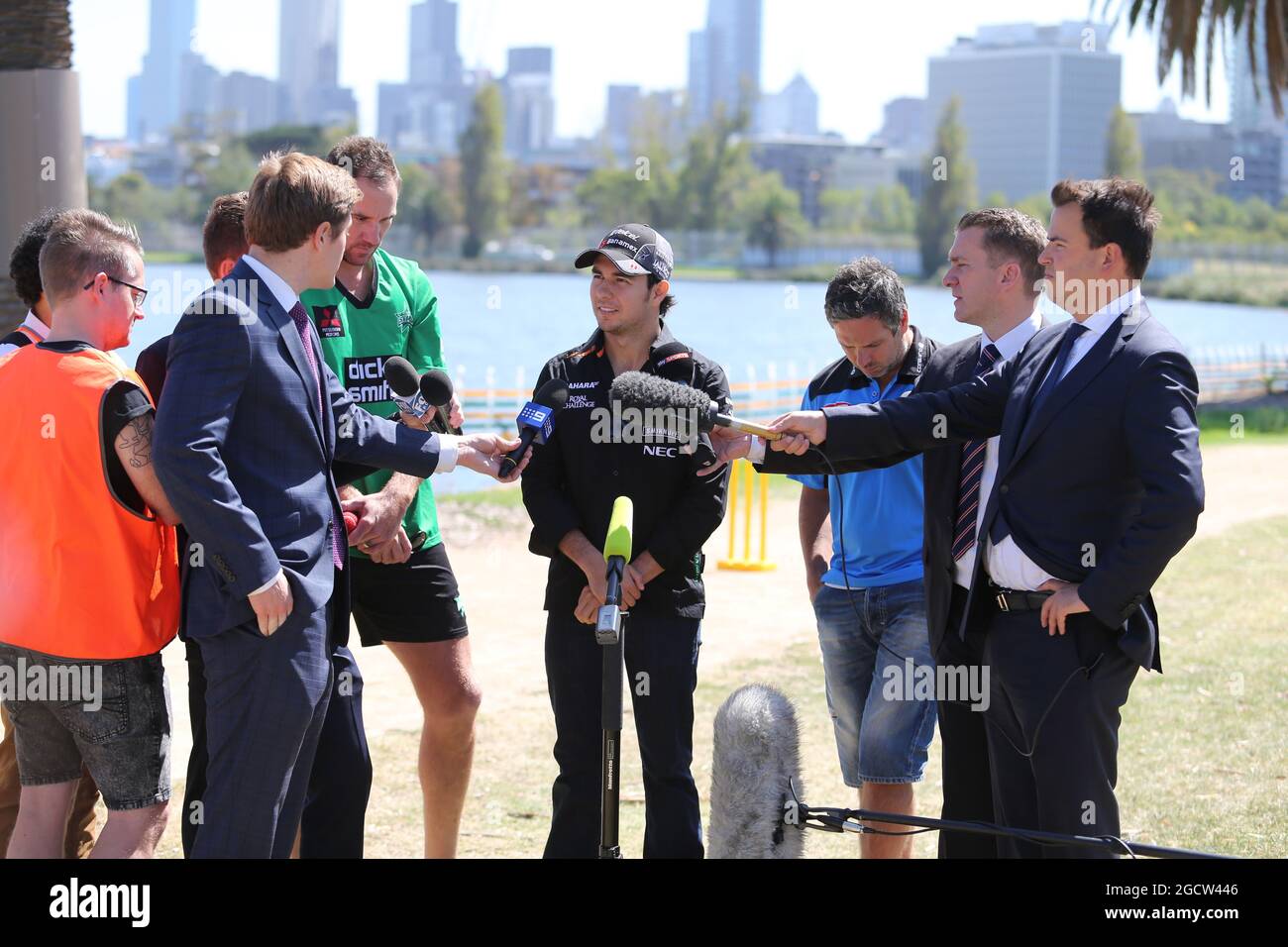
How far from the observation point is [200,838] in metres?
3.85

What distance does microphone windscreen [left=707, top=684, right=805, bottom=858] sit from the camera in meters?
4.37

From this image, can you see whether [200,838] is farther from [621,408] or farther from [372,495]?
[621,408]

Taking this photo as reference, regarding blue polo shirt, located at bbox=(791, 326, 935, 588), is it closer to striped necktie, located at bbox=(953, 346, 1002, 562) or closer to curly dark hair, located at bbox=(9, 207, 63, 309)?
striped necktie, located at bbox=(953, 346, 1002, 562)

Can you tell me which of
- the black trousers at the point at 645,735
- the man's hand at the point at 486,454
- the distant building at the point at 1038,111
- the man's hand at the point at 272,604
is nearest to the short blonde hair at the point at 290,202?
the man's hand at the point at 486,454

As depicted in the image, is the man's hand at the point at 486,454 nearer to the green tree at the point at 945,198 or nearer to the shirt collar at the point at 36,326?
the shirt collar at the point at 36,326

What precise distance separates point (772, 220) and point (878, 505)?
Result: 319 feet

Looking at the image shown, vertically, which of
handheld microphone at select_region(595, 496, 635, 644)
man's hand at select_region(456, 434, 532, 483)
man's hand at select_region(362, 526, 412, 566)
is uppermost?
man's hand at select_region(456, 434, 532, 483)

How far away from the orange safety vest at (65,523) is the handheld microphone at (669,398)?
145 cm

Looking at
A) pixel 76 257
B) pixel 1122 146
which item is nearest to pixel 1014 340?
pixel 76 257

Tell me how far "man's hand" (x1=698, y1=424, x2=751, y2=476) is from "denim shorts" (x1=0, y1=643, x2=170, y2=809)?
1.98m

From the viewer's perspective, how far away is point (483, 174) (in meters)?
102

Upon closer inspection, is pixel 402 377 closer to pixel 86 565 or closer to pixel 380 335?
pixel 380 335

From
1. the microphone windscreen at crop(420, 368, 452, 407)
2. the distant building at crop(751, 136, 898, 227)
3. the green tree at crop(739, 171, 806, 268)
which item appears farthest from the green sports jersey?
the distant building at crop(751, 136, 898, 227)
